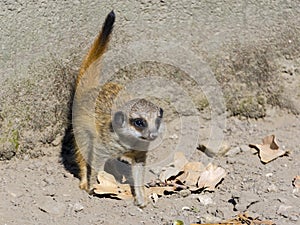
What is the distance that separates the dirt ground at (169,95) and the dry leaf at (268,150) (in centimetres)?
5

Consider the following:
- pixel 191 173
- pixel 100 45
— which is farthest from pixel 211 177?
pixel 100 45

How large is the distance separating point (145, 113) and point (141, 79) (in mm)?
528

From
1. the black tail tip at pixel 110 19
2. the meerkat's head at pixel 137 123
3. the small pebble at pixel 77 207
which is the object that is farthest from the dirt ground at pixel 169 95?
the meerkat's head at pixel 137 123

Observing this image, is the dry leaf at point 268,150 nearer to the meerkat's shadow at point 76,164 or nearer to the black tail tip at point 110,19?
the meerkat's shadow at point 76,164

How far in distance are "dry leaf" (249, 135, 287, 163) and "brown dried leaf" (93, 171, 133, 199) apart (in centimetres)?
88

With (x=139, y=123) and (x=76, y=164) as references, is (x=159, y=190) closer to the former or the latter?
(x=139, y=123)

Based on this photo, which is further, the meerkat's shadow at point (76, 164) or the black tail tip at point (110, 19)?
the meerkat's shadow at point (76, 164)

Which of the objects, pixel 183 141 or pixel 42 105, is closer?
pixel 42 105

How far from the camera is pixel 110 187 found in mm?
4277

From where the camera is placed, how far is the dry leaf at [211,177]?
4.25 metres

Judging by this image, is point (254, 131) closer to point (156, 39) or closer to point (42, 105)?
point (156, 39)

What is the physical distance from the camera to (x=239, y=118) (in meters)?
4.96

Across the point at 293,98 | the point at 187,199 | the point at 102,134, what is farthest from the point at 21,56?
the point at 293,98

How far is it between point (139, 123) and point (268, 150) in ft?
3.06
